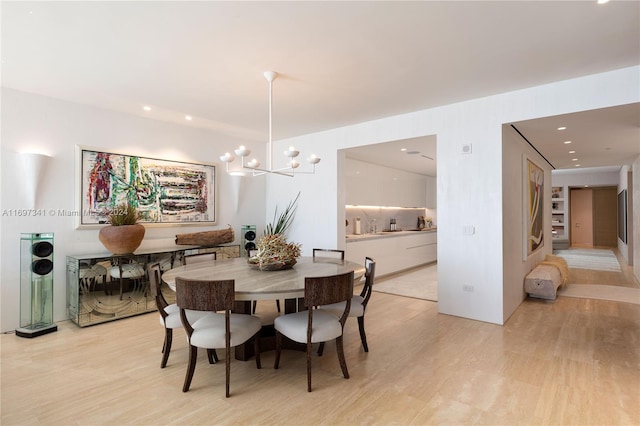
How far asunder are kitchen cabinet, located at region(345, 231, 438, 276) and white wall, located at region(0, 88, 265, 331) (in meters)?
2.95

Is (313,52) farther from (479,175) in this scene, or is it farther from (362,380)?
(362,380)

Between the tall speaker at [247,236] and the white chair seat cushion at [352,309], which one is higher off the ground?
the tall speaker at [247,236]

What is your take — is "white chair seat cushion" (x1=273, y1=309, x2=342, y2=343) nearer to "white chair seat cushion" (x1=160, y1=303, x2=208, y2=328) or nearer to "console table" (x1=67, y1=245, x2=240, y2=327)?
"white chair seat cushion" (x1=160, y1=303, x2=208, y2=328)

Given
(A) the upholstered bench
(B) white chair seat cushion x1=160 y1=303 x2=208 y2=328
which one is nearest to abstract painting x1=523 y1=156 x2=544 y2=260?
(A) the upholstered bench

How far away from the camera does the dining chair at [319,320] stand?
8.13 ft

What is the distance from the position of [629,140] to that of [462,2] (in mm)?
4362

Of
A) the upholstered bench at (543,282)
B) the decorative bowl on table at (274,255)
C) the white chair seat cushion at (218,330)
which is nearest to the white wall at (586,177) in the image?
the upholstered bench at (543,282)

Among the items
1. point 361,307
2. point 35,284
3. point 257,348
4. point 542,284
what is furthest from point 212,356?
point 542,284

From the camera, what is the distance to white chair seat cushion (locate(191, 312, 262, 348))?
2.45 meters

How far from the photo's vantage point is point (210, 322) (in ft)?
8.71

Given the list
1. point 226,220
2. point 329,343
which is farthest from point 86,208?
point 329,343

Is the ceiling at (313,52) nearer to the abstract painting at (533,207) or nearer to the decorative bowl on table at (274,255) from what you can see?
the abstract painting at (533,207)

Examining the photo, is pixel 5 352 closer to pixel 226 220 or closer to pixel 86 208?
pixel 86 208

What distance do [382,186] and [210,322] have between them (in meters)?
5.30
